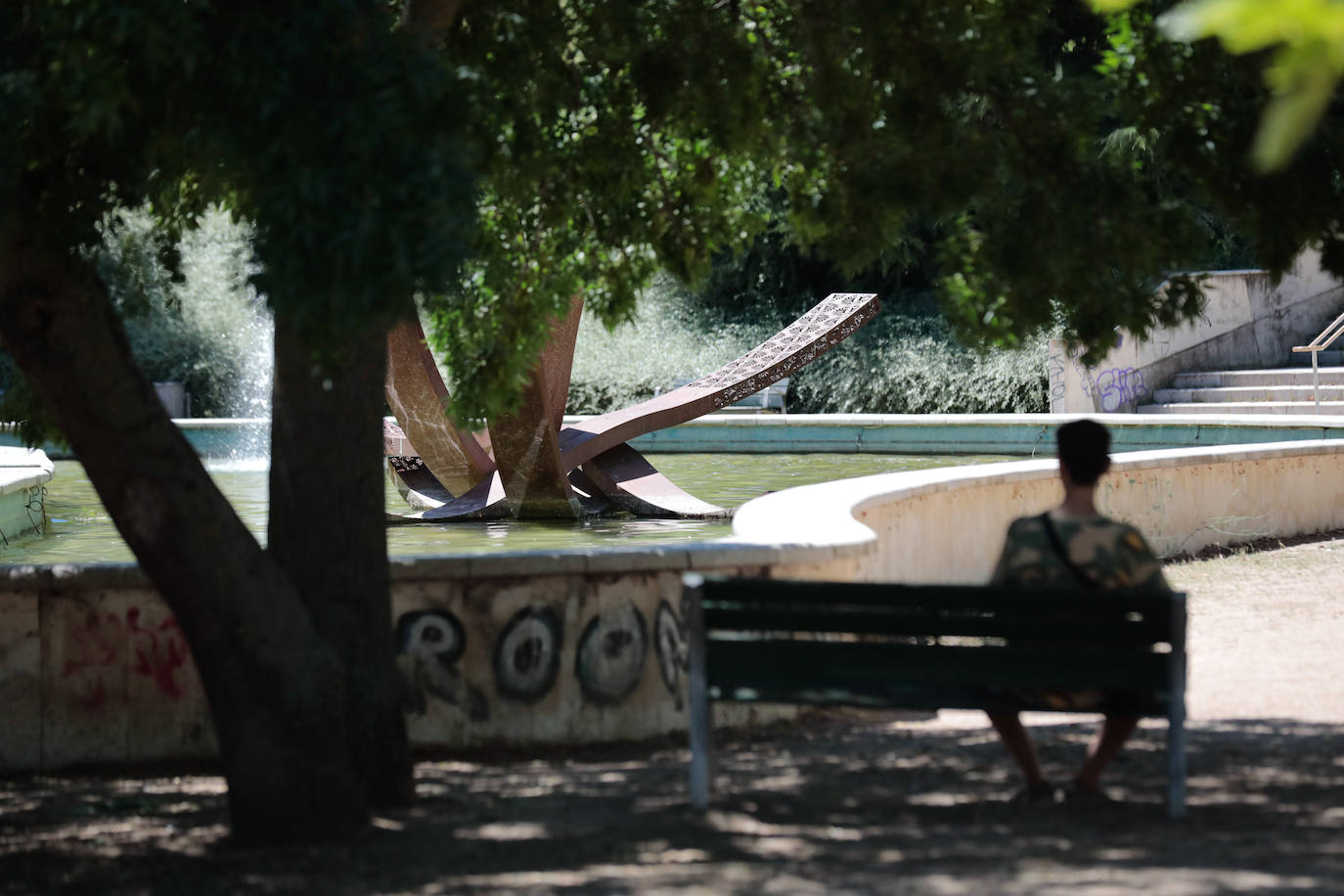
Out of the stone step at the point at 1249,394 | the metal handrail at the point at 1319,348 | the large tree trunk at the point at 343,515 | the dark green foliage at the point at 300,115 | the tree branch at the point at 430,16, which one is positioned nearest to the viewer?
the dark green foliage at the point at 300,115

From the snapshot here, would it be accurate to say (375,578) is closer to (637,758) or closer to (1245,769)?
(637,758)

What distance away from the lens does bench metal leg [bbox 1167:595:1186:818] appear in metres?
4.27

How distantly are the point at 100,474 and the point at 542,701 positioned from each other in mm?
2001

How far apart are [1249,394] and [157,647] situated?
19412 mm

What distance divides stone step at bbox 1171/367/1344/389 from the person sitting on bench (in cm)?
1880

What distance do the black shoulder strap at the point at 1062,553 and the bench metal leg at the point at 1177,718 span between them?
0.38 m

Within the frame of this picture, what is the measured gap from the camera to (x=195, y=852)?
4.64 m

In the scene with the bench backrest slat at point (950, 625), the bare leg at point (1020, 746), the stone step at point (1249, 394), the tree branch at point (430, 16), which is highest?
the tree branch at point (430, 16)

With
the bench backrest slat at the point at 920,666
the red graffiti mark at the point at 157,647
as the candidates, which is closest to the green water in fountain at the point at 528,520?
the red graffiti mark at the point at 157,647

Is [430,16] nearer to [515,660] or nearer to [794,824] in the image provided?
[515,660]

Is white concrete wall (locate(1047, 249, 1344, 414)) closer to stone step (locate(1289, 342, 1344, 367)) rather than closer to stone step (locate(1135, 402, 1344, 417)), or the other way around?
stone step (locate(1289, 342, 1344, 367))

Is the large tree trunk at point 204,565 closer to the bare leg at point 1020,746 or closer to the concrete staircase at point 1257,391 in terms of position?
the bare leg at point 1020,746

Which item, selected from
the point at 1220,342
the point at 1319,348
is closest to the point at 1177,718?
the point at 1319,348

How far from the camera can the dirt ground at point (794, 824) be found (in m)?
3.87
